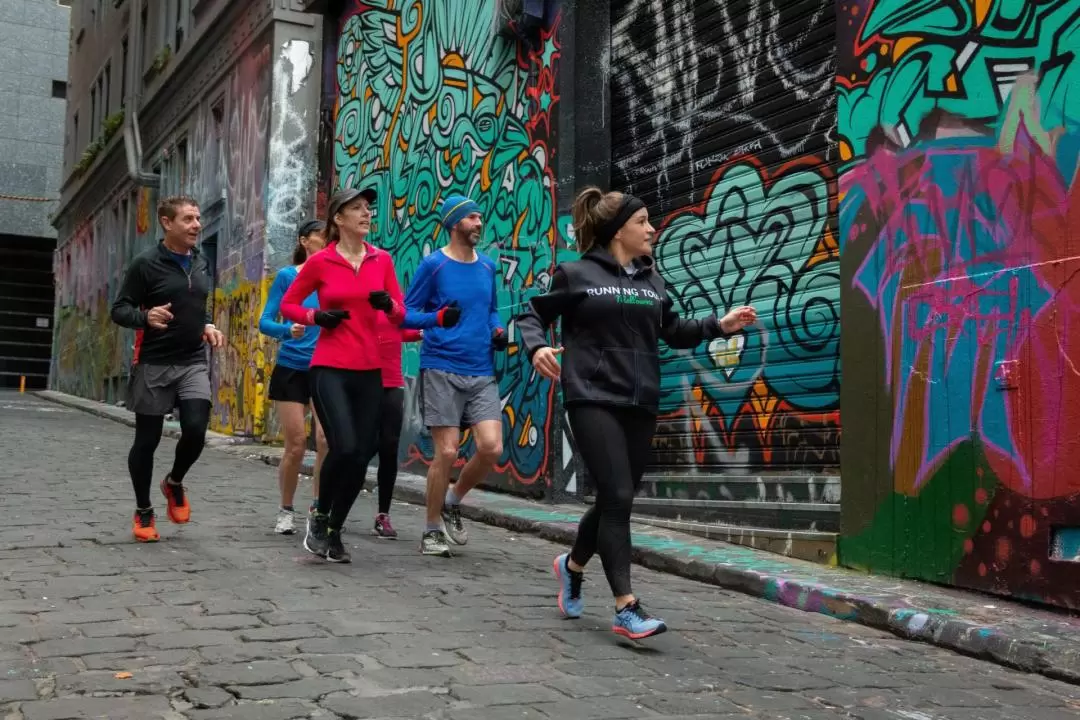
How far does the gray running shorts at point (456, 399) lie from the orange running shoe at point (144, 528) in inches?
63.3

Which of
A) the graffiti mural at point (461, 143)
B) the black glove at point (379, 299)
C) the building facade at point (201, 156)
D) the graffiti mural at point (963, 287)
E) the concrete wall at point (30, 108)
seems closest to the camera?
the graffiti mural at point (963, 287)

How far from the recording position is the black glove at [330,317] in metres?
6.15

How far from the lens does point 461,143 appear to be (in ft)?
40.5

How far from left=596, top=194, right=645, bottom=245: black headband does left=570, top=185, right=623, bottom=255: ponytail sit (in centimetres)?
1

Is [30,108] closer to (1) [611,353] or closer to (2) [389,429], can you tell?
(2) [389,429]

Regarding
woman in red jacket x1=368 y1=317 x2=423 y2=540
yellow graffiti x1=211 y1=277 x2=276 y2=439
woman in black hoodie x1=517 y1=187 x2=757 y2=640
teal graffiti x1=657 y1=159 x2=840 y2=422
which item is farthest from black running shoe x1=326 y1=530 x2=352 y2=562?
yellow graffiti x1=211 y1=277 x2=276 y2=439

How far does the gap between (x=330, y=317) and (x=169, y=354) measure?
1.31 meters

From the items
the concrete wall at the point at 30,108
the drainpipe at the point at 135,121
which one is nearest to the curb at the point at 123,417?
the drainpipe at the point at 135,121

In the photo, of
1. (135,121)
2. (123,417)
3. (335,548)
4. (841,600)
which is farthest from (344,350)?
(135,121)

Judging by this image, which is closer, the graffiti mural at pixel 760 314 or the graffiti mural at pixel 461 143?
the graffiti mural at pixel 760 314

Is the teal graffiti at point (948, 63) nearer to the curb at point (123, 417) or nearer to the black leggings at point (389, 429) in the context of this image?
the black leggings at point (389, 429)

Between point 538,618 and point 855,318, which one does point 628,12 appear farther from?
point 538,618

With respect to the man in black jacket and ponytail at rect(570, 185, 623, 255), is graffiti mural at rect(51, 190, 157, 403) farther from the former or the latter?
ponytail at rect(570, 185, 623, 255)

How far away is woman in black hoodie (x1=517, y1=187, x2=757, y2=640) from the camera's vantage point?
4.97 m
